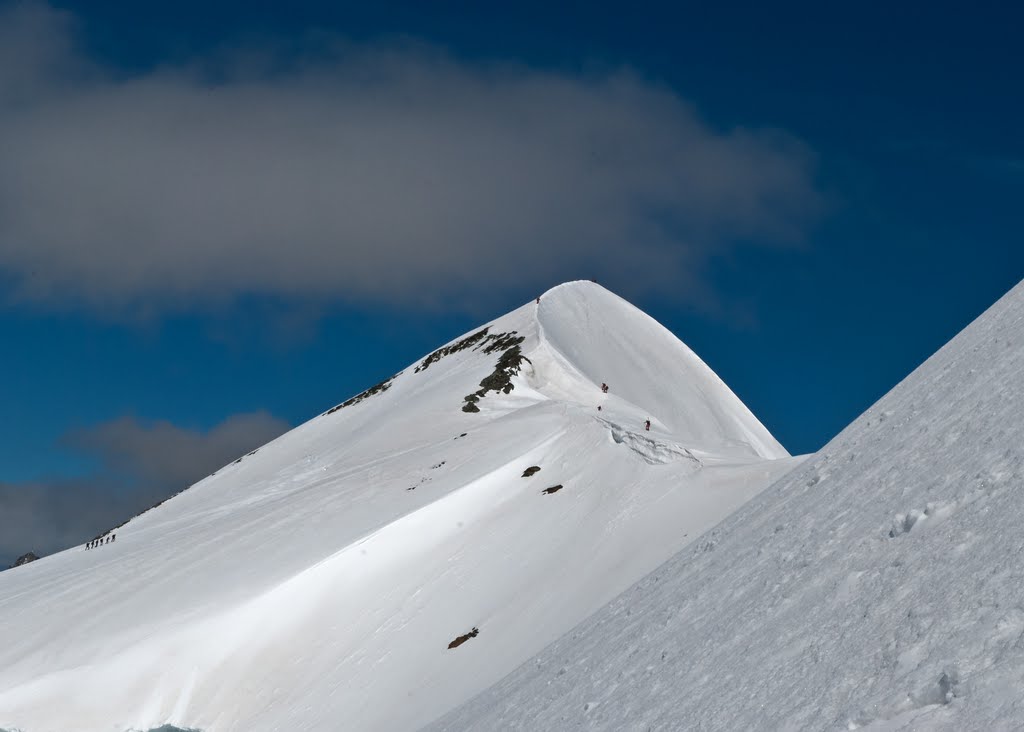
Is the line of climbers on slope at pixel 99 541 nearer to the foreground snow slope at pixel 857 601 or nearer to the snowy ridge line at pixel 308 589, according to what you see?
the snowy ridge line at pixel 308 589

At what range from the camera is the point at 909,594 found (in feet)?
33.4

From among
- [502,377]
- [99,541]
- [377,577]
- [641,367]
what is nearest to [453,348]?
[641,367]

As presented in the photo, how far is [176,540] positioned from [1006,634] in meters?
45.1

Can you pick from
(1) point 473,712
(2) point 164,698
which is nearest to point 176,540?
(2) point 164,698

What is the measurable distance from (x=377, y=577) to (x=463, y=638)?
23.8 feet

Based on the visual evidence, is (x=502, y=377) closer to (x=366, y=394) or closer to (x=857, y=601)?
(x=366, y=394)

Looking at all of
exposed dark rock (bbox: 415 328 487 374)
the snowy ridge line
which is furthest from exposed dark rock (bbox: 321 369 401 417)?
the snowy ridge line

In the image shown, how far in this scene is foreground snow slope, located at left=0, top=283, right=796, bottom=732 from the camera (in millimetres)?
30125

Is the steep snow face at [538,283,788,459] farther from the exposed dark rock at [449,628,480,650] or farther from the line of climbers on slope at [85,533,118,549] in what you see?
the line of climbers on slope at [85,533,118,549]

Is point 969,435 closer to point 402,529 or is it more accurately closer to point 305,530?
point 402,529

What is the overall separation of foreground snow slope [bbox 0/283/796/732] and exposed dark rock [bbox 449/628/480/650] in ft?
0.75

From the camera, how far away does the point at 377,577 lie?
3684 cm

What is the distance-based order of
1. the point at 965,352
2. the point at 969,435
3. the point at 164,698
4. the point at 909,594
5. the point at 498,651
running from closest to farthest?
the point at 909,594 < the point at 969,435 < the point at 965,352 < the point at 498,651 < the point at 164,698

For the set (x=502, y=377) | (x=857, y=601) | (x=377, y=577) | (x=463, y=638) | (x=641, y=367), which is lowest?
(x=857, y=601)
